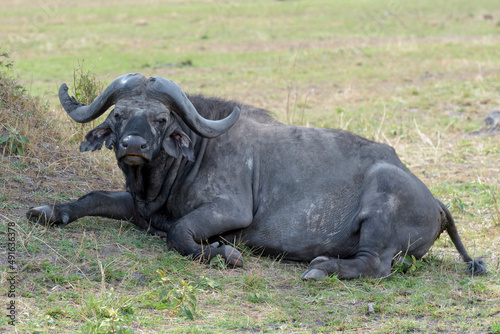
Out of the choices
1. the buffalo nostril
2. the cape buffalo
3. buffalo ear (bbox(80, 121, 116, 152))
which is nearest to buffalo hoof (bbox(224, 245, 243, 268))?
the cape buffalo

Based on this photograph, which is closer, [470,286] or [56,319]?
[56,319]

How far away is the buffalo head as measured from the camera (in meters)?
5.41

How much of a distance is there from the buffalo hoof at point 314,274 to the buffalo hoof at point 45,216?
235 cm

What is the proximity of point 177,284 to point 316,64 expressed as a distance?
52.1 ft

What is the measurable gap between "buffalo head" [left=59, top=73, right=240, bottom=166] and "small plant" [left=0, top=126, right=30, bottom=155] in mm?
1533

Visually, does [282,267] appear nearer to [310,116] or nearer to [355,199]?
[355,199]

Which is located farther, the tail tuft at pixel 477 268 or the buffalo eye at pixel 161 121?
A: the tail tuft at pixel 477 268

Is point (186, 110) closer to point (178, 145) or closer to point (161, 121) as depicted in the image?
point (161, 121)

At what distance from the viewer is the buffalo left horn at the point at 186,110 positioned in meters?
5.64

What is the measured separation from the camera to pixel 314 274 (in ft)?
17.9

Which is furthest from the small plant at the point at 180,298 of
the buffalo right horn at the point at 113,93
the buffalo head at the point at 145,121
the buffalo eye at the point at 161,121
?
the buffalo right horn at the point at 113,93

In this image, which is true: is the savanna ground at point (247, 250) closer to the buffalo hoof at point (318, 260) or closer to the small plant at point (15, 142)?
the small plant at point (15, 142)

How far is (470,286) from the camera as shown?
17.6 feet

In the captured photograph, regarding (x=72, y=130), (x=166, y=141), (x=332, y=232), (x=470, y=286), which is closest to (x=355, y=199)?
(x=332, y=232)
